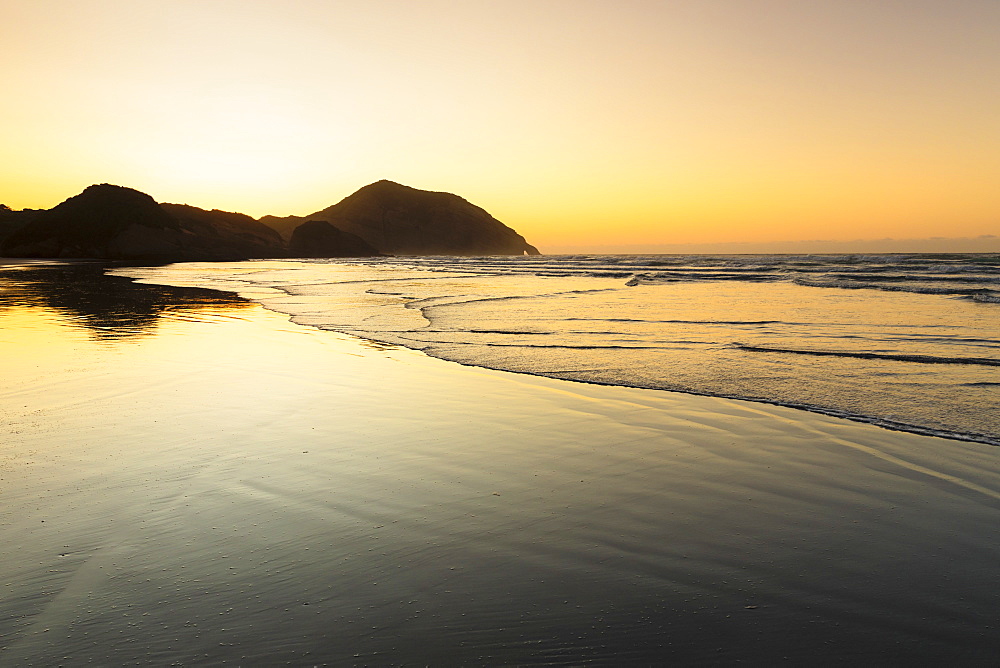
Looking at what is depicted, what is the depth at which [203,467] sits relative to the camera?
16.2ft

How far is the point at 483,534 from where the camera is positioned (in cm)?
378

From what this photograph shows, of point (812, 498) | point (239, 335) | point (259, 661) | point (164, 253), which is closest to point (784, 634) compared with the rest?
point (812, 498)

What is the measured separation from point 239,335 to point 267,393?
581 cm

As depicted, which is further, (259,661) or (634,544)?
(634,544)

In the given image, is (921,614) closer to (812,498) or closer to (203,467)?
(812,498)

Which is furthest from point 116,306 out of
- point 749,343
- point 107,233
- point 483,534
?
point 107,233

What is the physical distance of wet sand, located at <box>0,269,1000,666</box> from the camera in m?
2.73

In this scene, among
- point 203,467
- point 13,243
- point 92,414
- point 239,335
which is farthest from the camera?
point 13,243

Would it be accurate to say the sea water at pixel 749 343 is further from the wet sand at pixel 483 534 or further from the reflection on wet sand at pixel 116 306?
the reflection on wet sand at pixel 116 306

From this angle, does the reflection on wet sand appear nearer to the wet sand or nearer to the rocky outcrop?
the wet sand

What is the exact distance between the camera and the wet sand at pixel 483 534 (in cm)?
273

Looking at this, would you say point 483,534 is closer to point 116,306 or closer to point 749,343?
point 749,343

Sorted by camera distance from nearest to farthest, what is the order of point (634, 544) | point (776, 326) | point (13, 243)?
point (634, 544), point (776, 326), point (13, 243)

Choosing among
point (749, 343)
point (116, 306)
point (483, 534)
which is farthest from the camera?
point (116, 306)
